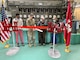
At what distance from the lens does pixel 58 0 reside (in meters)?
12.1

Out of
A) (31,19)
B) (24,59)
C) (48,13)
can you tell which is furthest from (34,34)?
(48,13)

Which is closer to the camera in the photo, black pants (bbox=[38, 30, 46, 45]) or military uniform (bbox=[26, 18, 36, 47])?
military uniform (bbox=[26, 18, 36, 47])

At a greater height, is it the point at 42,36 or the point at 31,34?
the point at 31,34

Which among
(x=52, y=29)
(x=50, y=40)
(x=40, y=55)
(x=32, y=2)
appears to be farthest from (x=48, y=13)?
(x=40, y=55)

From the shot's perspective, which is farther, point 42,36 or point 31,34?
point 42,36

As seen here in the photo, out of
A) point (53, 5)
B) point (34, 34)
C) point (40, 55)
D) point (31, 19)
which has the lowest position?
point (40, 55)

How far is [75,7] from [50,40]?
14.8 feet

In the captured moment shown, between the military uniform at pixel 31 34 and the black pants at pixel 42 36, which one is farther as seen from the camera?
the black pants at pixel 42 36

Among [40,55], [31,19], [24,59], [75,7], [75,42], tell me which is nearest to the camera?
[24,59]

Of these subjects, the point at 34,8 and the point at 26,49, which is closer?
the point at 26,49

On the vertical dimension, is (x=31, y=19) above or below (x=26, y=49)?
above

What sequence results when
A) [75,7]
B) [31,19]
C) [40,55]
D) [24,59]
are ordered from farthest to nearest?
[75,7] → [31,19] → [40,55] → [24,59]

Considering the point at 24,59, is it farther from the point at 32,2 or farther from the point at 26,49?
the point at 32,2

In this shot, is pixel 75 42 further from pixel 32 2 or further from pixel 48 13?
pixel 32 2
